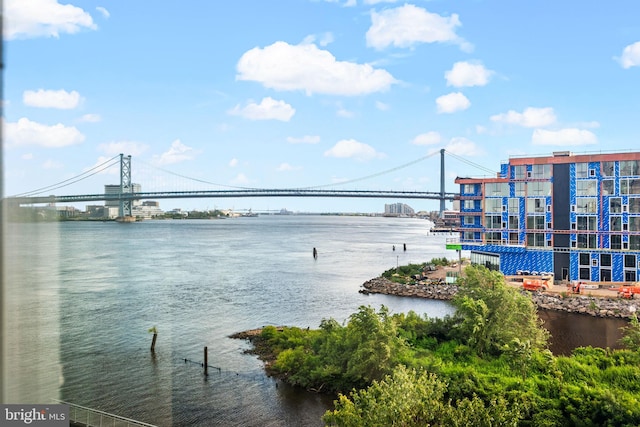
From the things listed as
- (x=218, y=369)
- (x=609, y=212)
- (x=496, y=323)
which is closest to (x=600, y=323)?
(x=609, y=212)

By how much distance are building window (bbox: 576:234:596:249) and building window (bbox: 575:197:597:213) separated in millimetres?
447

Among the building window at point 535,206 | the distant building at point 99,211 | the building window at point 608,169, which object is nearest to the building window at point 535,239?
the building window at point 535,206

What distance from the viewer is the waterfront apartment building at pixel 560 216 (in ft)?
28.3

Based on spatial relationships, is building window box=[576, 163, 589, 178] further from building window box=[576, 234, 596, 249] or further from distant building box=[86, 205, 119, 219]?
distant building box=[86, 205, 119, 219]

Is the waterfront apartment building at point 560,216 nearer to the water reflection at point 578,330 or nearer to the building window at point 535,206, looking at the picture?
the building window at point 535,206

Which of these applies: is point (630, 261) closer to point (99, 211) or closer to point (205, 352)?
point (205, 352)

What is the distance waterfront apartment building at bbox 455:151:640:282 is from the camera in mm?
8633

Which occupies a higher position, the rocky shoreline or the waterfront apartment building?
the waterfront apartment building

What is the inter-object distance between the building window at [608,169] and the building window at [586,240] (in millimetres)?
1105

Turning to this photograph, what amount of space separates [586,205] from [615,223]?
0.54 meters

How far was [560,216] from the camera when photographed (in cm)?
913

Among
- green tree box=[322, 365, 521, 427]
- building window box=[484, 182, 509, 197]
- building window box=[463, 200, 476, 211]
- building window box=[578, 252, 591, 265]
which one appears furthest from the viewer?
building window box=[463, 200, 476, 211]

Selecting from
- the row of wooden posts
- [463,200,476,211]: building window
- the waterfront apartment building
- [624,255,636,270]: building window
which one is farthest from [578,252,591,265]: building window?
the row of wooden posts

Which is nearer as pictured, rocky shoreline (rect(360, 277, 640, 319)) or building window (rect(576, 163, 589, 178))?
rocky shoreline (rect(360, 277, 640, 319))
